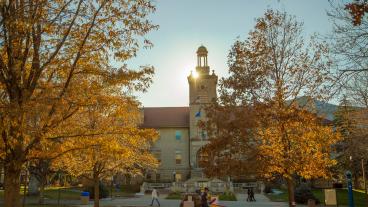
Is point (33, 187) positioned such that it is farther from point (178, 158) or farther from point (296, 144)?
point (296, 144)

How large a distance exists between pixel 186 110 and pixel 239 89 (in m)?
52.3

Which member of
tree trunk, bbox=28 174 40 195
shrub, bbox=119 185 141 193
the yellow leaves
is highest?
the yellow leaves

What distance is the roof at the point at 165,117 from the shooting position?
6394 centimetres

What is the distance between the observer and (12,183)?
35.3 feet

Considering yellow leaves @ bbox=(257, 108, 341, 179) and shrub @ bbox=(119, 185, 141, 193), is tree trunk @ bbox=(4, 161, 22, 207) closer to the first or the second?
yellow leaves @ bbox=(257, 108, 341, 179)

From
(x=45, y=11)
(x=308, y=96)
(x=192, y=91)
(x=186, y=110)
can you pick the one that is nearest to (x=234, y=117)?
(x=308, y=96)

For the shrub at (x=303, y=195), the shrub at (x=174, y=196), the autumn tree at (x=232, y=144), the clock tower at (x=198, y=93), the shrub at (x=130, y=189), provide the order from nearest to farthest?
the autumn tree at (x=232, y=144) < the shrub at (x=303, y=195) < the shrub at (x=174, y=196) < the shrub at (x=130, y=189) < the clock tower at (x=198, y=93)

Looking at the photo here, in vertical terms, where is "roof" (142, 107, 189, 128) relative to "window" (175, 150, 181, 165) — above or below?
above

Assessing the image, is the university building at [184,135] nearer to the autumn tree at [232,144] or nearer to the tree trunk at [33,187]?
the tree trunk at [33,187]

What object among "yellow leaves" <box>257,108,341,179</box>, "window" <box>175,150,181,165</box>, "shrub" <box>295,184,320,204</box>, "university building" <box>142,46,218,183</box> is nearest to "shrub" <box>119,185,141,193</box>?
"university building" <box>142,46,218,183</box>

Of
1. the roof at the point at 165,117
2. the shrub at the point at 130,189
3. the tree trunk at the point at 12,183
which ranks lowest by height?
the shrub at the point at 130,189

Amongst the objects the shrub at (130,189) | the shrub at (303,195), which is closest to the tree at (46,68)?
the shrub at (303,195)

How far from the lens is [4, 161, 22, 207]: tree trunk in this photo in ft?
35.1

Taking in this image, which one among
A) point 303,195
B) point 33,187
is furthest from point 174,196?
point 33,187
